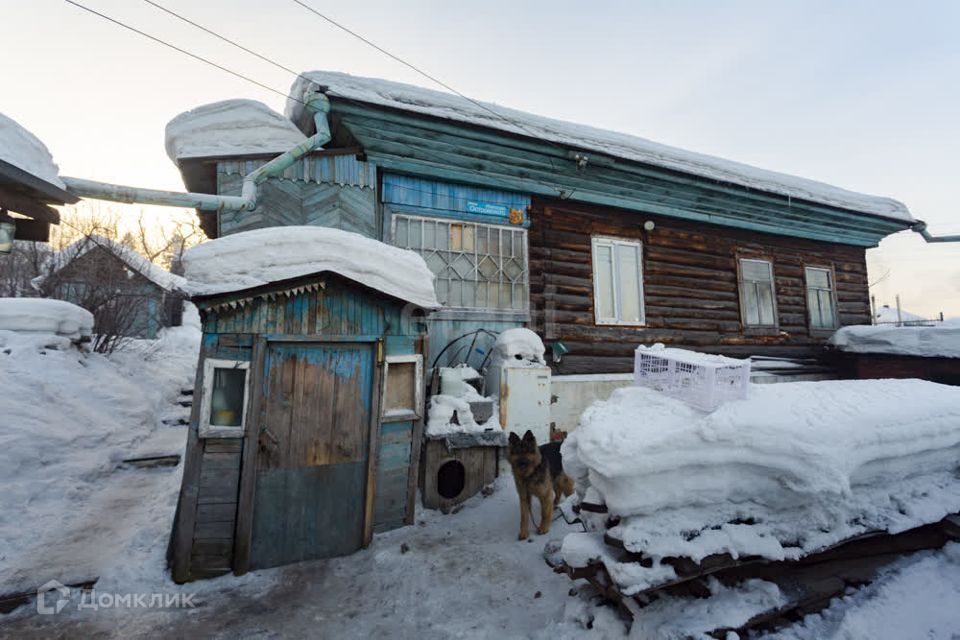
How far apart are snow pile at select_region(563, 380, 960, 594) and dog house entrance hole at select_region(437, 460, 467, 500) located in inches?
102

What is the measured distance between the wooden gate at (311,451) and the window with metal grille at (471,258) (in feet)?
9.52

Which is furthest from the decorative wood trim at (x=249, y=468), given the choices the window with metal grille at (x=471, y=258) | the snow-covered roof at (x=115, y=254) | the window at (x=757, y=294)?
the snow-covered roof at (x=115, y=254)

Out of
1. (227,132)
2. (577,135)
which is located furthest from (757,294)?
(227,132)

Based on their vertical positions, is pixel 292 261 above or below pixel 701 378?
above

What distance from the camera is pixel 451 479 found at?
5602mm

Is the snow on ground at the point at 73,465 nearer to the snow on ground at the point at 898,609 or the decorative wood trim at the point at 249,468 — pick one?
the decorative wood trim at the point at 249,468

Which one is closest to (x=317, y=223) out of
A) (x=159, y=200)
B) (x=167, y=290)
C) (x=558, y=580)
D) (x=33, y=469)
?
(x=159, y=200)

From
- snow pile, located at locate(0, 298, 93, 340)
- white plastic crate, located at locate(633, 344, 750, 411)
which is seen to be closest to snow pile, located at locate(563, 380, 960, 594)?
white plastic crate, located at locate(633, 344, 750, 411)

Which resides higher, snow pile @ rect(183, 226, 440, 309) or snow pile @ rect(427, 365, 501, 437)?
snow pile @ rect(183, 226, 440, 309)

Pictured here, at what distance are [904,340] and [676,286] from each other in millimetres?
5478

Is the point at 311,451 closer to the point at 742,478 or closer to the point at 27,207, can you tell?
the point at 27,207

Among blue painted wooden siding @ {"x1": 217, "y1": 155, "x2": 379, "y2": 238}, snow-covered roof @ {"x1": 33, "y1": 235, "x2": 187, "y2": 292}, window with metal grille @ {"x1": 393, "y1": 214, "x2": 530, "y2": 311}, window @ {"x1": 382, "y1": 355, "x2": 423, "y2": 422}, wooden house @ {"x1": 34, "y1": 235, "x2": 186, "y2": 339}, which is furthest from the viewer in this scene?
snow-covered roof @ {"x1": 33, "y1": 235, "x2": 187, "y2": 292}

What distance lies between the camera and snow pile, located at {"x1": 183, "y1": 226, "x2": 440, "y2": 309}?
3.93 meters

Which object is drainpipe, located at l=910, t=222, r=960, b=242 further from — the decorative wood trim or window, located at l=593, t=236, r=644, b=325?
the decorative wood trim
